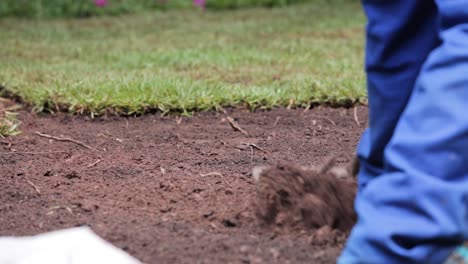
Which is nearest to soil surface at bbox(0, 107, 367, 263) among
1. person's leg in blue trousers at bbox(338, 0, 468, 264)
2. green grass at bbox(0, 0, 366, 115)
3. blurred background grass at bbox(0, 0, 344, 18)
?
green grass at bbox(0, 0, 366, 115)

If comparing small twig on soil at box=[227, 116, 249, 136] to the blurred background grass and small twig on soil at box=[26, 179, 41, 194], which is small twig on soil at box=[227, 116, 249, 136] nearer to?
small twig on soil at box=[26, 179, 41, 194]

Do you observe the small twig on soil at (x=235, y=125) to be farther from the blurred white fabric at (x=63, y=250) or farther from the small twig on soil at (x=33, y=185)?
the blurred white fabric at (x=63, y=250)

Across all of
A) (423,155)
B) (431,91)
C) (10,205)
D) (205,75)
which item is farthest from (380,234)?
(205,75)

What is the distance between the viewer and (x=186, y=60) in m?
6.23

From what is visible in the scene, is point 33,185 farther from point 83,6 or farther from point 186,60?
point 83,6

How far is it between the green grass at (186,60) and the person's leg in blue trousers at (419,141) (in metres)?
2.36

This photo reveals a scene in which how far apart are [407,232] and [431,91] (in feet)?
1.21

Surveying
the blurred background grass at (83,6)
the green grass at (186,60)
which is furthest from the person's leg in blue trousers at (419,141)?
the blurred background grass at (83,6)

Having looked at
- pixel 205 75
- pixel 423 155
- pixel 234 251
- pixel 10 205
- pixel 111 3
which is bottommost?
pixel 111 3

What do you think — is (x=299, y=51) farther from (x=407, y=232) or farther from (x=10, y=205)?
(x=407, y=232)

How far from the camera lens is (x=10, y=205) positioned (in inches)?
120

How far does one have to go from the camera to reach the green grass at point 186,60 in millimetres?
4781

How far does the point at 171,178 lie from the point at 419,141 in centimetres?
142

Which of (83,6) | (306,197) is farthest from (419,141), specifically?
(83,6)
